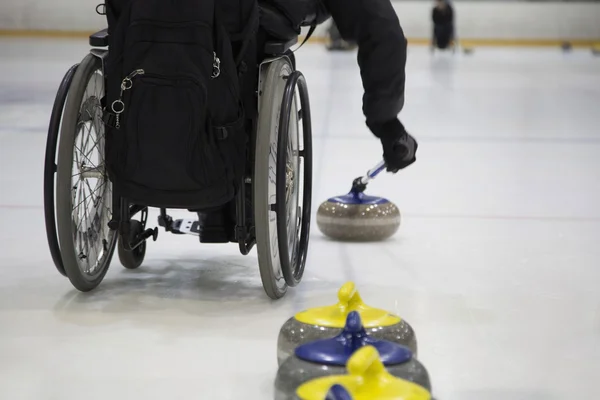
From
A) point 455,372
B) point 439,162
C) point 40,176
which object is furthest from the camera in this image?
point 439,162

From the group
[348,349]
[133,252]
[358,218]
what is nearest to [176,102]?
[133,252]

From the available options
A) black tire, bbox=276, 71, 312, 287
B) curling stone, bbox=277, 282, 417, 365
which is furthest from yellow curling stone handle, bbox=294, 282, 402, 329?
black tire, bbox=276, 71, 312, 287

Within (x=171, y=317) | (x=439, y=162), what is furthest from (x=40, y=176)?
(x=171, y=317)

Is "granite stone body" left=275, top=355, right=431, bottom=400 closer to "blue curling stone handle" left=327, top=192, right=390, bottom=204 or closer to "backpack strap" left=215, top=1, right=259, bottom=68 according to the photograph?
"backpack strap" left=215, top=1, right=259, bottom=68

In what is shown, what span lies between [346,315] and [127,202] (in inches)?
33.4

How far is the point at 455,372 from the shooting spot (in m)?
1.96

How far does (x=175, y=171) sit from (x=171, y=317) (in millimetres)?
322

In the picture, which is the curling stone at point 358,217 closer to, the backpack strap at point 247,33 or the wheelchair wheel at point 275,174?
the wheelchair wheel at point 275,174

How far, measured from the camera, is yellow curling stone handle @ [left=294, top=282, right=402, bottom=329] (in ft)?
5.75

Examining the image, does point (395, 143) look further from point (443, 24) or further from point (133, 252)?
point (443, 24)

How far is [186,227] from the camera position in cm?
268

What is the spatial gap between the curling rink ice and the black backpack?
0.97 ft

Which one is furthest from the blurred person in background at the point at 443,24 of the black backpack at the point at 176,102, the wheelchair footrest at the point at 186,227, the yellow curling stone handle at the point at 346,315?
the yellow curling stone handle at the point at 346,315

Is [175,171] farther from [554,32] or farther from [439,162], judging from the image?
[554,32]
